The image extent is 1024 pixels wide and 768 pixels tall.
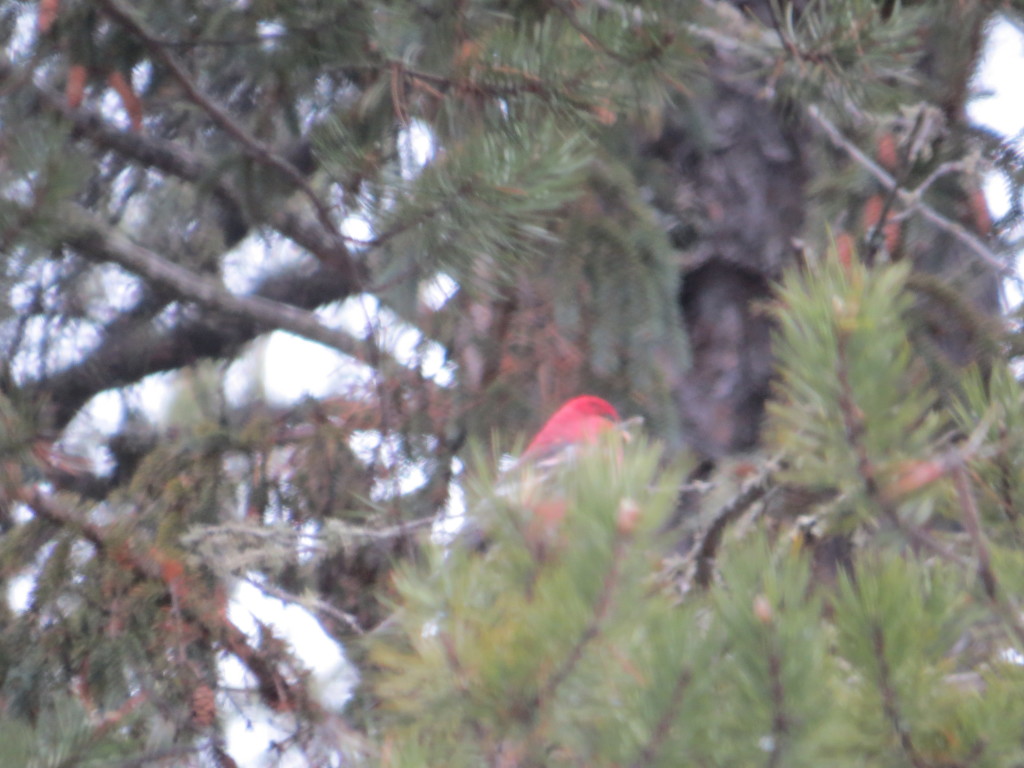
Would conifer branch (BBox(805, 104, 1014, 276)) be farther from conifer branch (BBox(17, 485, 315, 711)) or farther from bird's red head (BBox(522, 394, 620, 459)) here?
conifer branch (BBox(17, 485, 315, 711))

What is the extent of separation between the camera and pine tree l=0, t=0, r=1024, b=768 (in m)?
1.07

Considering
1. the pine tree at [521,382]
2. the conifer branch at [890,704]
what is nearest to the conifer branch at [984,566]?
the pine tree at [521,382]

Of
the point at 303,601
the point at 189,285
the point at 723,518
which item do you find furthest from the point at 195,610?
the point at 189,285

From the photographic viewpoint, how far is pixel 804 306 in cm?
106

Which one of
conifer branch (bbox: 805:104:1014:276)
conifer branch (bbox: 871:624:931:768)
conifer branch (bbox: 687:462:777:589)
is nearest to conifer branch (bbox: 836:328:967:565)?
conifer branch (bbox: 871:624:931:768)

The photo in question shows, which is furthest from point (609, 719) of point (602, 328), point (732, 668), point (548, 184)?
point (602, 328)

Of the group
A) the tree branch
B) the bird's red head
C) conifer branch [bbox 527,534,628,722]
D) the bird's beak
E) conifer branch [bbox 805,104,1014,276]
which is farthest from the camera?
the tree branch

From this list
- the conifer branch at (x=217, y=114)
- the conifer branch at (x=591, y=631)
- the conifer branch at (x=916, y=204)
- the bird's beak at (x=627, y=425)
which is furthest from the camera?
the conifer branch at (x=916, y=204)

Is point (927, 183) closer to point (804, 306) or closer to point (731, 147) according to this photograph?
point (731, 147)

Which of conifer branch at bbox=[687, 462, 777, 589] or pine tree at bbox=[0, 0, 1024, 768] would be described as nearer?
pine tree at bbox=[0, 0, 1024, 768]

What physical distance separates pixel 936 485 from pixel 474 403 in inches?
76.6

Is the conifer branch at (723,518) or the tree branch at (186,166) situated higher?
the tree branch at (186,166)

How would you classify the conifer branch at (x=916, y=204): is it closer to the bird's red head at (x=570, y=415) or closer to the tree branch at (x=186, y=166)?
the bird's red head at (x=570, y=415)

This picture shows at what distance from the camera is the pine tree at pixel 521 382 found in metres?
1.07
